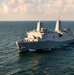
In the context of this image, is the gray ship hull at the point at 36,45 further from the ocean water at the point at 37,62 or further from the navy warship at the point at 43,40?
the ocean water at the point at 37,62

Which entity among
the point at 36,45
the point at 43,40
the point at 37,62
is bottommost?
the point at 37,62

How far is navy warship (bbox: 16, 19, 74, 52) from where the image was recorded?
56.2 meters

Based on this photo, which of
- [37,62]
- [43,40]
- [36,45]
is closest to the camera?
[37,62]

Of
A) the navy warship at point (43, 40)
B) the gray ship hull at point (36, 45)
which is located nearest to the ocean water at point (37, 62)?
the gray ship hull at point (36, 45)

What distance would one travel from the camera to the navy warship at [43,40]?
184 feet

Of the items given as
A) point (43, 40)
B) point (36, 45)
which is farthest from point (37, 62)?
point (43, 40)

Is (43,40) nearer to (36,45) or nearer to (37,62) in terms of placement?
(36,45)

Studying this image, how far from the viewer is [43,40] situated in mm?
58125

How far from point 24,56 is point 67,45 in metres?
20.3

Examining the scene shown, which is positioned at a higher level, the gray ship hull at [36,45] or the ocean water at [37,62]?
the gray ship hull at [36,45]

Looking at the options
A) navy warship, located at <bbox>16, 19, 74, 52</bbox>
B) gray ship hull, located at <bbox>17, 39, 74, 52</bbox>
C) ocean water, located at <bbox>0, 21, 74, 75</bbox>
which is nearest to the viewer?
ocean water, located at <bbox>0, 21, 74, 75</bbox>

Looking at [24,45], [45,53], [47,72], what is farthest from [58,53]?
[47,72]

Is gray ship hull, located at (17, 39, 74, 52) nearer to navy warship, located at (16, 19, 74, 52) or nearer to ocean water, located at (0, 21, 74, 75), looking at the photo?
navy warship, located at (16, 19, 74, 52)

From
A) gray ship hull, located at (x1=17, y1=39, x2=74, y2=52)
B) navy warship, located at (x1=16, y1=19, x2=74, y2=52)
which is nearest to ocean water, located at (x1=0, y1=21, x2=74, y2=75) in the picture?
gray ship hull, located at (x1=17, y1=39, x2=74, y2=52)
